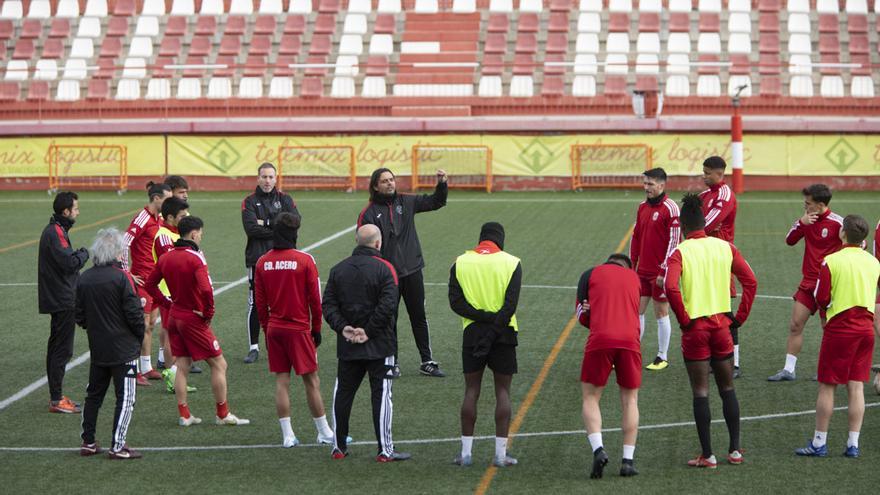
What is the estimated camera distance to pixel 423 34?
38.9 metres

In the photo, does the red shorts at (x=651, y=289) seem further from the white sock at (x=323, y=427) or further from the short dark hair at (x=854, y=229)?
the white sock at (x=323, y=427)

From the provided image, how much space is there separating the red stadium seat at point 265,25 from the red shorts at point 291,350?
31.0 meters

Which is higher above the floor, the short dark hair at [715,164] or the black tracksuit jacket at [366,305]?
the short dark hair at [715,164]

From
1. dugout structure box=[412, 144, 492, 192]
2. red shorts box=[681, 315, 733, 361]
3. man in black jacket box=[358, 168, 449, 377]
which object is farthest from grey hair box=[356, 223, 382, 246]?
dugout structure box=[412, 144, 492, 192]

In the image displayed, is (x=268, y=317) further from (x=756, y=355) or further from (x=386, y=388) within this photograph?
(x=756, y=355)

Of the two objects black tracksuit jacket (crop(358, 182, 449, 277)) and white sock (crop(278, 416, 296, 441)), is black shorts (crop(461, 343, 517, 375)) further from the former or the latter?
black tracksuit jacket (crop(358, 182, 449, 277))

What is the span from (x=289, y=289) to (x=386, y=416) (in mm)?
1311

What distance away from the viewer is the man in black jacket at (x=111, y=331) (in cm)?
971

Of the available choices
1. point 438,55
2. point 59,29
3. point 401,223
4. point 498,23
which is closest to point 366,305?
point 401,223

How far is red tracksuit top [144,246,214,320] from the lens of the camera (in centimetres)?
1053

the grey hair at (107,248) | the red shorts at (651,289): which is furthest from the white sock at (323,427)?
the red shorts at (651,289)

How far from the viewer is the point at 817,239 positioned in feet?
38.2

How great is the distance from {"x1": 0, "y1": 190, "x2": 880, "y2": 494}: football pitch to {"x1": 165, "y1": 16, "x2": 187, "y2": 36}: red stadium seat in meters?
22.4

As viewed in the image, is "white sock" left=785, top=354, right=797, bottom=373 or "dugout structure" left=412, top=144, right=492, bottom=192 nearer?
"white sock" left=785, top=354, right=797, bottom=373
